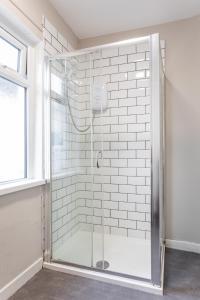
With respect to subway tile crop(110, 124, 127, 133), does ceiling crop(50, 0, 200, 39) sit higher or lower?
higher

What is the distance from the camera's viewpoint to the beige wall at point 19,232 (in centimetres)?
155

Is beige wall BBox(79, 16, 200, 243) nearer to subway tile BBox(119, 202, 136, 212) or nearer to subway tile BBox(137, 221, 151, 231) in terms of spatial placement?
subway tile BBox(137, 221, 151, 231)

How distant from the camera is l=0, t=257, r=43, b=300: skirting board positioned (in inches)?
60.4

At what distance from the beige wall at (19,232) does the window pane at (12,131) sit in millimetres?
222

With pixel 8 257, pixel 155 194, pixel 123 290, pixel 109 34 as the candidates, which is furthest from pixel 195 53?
pixel 8 257

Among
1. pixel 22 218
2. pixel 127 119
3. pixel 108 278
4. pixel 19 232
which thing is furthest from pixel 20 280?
pixel 127 119

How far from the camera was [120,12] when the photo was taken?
2.28 metres

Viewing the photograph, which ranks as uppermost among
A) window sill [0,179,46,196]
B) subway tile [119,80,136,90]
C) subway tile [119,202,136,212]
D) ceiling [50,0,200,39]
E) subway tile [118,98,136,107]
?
ceiling [50,0,200,39]

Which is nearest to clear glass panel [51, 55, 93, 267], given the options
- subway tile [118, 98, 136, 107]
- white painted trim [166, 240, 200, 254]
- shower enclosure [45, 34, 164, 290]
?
shower enclosure [45, 34, 164, 290]

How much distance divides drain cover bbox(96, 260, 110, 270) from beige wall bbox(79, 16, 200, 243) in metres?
0.85

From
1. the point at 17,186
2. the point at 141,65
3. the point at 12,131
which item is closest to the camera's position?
the point at 17,186

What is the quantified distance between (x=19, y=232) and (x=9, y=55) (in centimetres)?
148

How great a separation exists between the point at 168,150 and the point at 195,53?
3.61 ft

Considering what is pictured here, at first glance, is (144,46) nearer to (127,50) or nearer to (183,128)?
(127,50)
